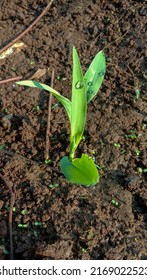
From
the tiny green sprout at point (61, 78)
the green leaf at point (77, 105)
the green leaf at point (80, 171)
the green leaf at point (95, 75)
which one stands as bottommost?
the green leaf at point (80, 171)

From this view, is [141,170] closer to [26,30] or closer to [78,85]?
[78,85]

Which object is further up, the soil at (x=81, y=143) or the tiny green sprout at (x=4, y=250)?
the soil at (x=81, y=143)

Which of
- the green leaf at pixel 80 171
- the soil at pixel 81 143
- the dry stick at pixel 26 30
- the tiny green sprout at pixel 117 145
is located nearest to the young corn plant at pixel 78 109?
the green leaf at pixel 80 171

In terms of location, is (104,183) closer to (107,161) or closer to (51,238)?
(107,161)

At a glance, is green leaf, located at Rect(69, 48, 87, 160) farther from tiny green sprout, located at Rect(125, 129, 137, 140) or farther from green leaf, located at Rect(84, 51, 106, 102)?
tiny green sprout, located at Rect(125, 129, 137, 140)

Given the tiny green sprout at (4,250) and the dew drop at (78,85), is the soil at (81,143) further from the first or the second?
the dew drop at (78,85)

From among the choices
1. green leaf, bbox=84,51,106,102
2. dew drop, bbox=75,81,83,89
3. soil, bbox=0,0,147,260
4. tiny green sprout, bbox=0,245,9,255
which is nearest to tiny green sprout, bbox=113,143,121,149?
soil, bbox=0,0,147,260

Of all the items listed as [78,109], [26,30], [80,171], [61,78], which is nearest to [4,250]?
[80,171]
